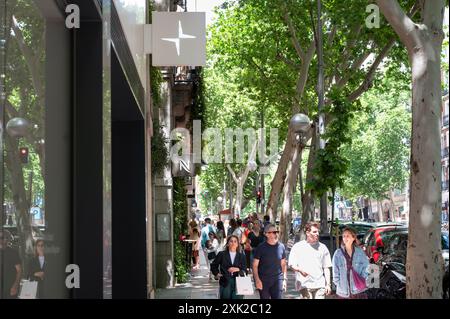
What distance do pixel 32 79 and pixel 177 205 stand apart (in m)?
18.0

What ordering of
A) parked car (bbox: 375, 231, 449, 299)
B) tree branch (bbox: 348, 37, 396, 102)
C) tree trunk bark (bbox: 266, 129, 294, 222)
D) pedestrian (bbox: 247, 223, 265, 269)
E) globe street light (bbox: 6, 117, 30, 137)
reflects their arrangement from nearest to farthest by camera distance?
1. globe street light (bbox: 6, 117, 30, 137)
2. parked car (bbox: 375, 231, 449, 299)
3. pedestrian (bbox: 247, 223, 265, 269)
4. tree branch (bbox: 348, 37, 396, 102)
5. tree trunk bark (bbox: 266, 129, 294, 222)

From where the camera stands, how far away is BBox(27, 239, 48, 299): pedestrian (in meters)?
4.77

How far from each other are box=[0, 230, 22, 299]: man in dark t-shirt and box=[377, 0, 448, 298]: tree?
7.82 m

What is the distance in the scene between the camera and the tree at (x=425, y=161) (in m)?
11.0

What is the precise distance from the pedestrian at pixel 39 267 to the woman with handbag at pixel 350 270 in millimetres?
6404

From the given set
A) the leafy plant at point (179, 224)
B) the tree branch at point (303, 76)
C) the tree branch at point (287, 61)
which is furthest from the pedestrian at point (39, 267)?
the tree branch at point (287, 61)

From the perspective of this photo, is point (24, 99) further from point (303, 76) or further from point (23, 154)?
point (303, 76)

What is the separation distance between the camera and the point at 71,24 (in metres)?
6.08

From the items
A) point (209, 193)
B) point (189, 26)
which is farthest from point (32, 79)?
point (209, 193)

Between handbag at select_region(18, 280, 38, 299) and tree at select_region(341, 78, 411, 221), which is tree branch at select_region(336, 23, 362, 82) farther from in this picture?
handbag at select_region(18, 280, 38, 299)

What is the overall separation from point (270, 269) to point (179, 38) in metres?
3.78

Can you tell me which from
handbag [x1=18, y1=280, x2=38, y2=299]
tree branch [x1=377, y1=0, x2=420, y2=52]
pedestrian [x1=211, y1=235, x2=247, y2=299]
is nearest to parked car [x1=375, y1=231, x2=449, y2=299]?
pedestrian [x1=211, y1=235, x2=247, y2=299]

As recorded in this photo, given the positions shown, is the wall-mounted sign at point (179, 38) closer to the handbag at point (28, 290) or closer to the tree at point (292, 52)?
the handbag at point (28, 290)
